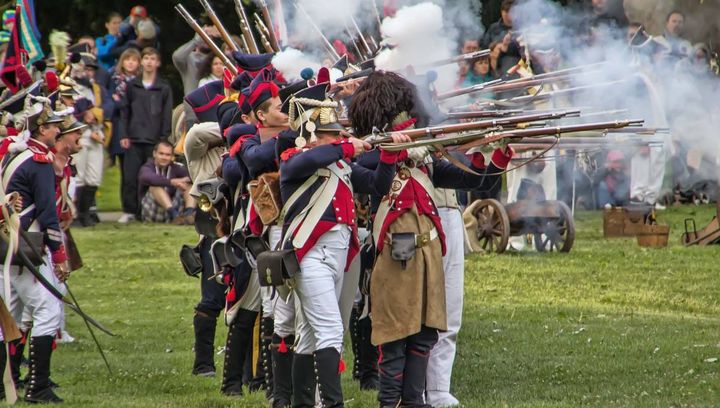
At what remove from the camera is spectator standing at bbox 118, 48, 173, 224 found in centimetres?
2097

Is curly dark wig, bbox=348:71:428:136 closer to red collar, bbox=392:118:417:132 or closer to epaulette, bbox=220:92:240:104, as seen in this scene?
red collar, bbox=392:118:417:132

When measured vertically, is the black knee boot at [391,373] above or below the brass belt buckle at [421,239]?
below

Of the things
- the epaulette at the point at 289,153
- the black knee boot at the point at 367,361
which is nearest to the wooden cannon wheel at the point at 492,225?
the black knee boot at the point at 367,361

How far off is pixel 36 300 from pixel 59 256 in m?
0.34

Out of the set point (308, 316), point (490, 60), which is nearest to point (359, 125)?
point (308, 316)

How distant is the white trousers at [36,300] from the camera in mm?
8984

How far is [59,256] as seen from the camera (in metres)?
9.16

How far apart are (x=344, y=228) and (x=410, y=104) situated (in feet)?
2.63

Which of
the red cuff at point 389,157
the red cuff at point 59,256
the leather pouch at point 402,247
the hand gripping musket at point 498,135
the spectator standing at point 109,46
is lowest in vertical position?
the red cuff at point 59,256

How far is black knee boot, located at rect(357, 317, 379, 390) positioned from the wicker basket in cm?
723

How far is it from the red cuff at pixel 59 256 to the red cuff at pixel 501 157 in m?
2.97

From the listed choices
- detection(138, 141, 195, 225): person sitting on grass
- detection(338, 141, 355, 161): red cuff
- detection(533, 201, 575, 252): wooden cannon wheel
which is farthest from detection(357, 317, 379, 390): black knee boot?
detection(138, 141, 195, 225): person sitting on grass

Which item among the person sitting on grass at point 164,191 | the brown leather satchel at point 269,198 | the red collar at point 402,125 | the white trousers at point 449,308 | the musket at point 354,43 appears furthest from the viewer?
the person sitting on grass at point 164,191

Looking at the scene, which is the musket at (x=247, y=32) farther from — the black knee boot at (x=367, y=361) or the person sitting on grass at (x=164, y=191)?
the person sitting on grass at (x=164, y=191)
